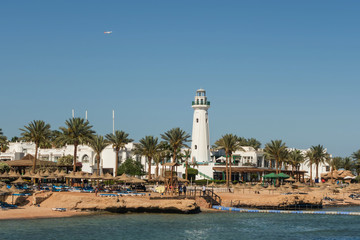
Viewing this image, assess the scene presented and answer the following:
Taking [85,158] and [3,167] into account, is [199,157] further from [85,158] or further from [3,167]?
[3,167]

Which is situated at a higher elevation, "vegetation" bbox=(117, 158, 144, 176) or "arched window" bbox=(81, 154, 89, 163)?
"arched window" bbox=(81, 154, 89, 163)

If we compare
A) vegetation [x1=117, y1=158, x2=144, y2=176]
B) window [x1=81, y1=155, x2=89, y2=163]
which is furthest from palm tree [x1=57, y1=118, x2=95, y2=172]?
window [x1=81, y1=155, x2=89, y2=163]

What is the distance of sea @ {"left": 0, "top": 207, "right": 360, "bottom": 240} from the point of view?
36906mm

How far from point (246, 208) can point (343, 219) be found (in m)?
10.6

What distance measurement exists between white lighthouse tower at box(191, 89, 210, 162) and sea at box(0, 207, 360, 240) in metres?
52.3

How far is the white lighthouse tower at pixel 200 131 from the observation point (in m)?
101

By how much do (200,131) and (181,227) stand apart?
60980mm

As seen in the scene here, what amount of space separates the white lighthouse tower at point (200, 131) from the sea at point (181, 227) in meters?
52.3

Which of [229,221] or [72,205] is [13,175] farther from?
[229,221]

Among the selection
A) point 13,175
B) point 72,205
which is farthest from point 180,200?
point 13,175

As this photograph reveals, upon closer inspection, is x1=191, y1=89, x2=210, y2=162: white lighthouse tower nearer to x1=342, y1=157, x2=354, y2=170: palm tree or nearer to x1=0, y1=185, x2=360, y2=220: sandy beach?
x1=342, y1=157, x2=354, y2=170: palm tree

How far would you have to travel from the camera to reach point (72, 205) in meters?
47.5

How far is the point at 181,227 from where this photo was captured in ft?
133

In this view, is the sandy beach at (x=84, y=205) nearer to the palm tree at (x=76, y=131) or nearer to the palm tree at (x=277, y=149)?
the palm tree at (x=76, y=131)
